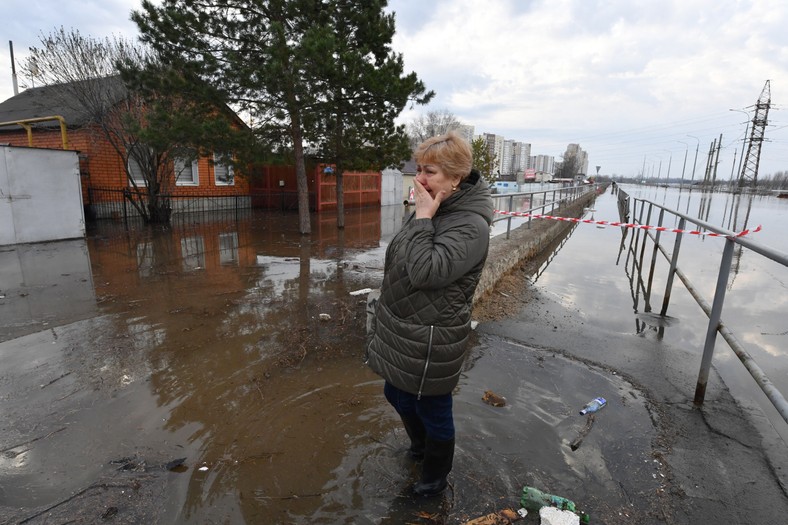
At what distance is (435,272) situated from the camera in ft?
5.75

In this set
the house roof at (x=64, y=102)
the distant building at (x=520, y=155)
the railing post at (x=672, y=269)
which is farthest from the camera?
the distant building at (x=520, y=155)

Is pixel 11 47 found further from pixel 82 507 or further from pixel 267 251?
pixel 82 507

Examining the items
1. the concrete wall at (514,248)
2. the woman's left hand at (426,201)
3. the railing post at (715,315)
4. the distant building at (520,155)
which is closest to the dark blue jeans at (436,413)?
the woman's left hand at (426,201)

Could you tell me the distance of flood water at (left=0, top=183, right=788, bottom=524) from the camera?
2.20 meters

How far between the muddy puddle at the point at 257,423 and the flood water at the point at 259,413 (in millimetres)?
12

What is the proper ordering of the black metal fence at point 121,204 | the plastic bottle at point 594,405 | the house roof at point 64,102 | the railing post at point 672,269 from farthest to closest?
the black metal fence at point 121,204 < the house roof at point 64,102 < the railing post at point 672,269 < the plastic bottle at point 594,405

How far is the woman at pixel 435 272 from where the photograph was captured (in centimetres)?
179

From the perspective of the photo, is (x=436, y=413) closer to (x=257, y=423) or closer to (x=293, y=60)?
(x=257, y=423)

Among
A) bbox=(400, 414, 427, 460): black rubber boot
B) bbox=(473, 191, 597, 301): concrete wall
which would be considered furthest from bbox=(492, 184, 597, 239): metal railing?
bbox=(400, 414, 427, 460): black rubber boot

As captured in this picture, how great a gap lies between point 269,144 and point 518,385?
9042 millimetres

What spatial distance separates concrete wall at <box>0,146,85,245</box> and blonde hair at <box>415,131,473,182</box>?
10.5m

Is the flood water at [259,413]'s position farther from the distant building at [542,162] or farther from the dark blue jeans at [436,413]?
the distant building at [542,162]

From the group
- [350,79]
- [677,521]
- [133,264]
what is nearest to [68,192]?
[133,264]

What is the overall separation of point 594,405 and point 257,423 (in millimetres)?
2483
